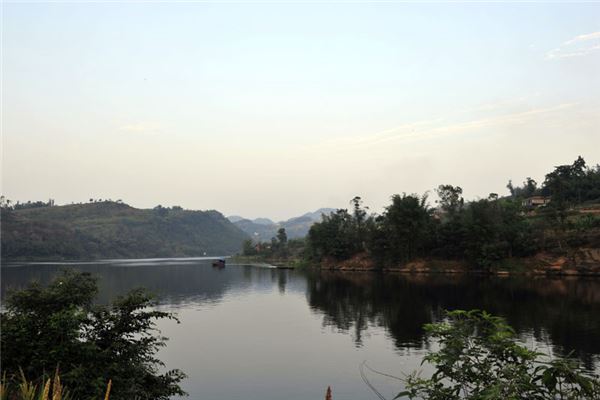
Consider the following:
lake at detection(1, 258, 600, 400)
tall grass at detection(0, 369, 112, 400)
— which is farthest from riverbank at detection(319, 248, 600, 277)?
tall grass at detection(0, 369, 112, 400)

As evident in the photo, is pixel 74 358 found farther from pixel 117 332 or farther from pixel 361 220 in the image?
pixel 361 220

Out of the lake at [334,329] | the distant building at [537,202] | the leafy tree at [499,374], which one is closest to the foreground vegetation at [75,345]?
the lake at [334,329]

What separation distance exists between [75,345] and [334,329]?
102 ft

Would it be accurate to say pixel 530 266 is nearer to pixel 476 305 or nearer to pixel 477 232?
pixel 477 232

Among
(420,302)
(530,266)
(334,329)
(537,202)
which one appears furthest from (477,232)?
(334,329)

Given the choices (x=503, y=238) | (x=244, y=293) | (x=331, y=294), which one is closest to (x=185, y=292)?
(x=244, y=293)

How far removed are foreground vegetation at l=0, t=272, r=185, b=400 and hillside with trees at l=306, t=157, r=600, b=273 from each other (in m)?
95.7

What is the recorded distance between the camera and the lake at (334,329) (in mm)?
28297

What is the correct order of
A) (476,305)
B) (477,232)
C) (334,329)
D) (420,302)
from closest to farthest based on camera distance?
(334,329), (476,305), (420,302), (477,232)

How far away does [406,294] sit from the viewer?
228 ft

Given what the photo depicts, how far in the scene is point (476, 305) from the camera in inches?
2178

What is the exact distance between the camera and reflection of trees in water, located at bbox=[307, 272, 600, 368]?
39312 mm

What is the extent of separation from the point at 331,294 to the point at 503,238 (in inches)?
2007

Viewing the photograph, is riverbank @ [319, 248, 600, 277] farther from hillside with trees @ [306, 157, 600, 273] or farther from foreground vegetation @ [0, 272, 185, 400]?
foreground vegetation @ [0, 272, 185, 400]
